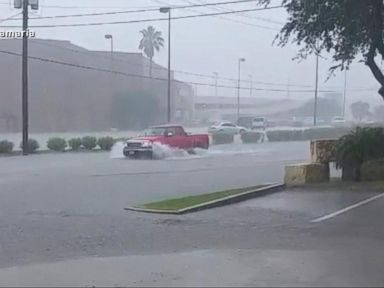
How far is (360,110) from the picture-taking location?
107875 millimetres

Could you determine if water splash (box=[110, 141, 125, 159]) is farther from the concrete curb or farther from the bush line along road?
the concrete curb

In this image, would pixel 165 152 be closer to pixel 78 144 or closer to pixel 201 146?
pixel 201 146

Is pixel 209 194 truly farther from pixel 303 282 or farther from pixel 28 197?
pixel 303 282

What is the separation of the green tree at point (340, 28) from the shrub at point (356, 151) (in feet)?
8.49

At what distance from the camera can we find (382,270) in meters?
9.06

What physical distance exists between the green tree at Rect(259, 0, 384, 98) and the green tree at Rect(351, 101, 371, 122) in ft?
272

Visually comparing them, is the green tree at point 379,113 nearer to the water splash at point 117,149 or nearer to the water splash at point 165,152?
the water splash at point 117,149

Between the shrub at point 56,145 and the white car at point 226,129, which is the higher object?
the white car at point 226,129

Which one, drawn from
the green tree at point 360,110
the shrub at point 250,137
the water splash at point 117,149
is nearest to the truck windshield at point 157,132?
the water splash at point 117,149

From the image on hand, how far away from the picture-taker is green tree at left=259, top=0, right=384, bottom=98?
846 inches

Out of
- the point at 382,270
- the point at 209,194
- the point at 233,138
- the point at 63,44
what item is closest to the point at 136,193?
the point at 209,194

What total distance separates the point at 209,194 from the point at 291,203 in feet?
7.37

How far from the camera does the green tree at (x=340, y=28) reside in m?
21.5

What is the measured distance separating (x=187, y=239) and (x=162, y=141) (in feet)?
94.2
